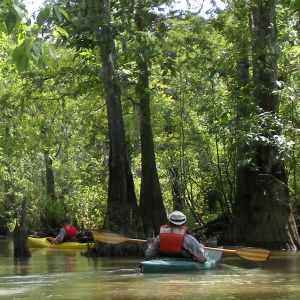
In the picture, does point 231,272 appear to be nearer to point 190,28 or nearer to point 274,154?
point 274,154

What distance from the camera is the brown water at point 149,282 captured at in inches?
349

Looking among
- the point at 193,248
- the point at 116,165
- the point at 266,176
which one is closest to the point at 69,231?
the point at 116,165

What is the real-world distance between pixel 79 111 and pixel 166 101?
3608 mm

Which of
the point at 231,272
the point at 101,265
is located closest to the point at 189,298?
the point at 231,272

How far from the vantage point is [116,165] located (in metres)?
18.4

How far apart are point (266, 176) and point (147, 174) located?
144 inches

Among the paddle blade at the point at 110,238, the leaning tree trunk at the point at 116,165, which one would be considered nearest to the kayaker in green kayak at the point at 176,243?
the paddle blade at the point at 110,238

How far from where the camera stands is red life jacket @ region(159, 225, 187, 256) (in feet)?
38.8

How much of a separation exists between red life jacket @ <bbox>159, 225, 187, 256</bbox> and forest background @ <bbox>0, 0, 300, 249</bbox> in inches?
200

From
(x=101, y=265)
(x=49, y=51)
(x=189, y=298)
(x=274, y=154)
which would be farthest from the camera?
(x=274, y=154)

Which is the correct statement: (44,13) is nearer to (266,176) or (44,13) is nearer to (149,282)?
(149,282)

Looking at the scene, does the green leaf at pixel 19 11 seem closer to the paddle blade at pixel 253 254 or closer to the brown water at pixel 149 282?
the brown water at pixel 149 282

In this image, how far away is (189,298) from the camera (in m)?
8.46

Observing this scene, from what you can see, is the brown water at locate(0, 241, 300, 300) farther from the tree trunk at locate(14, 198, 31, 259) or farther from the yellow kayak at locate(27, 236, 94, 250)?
the yellow kayak at locate(27, 236, 94, 250)
